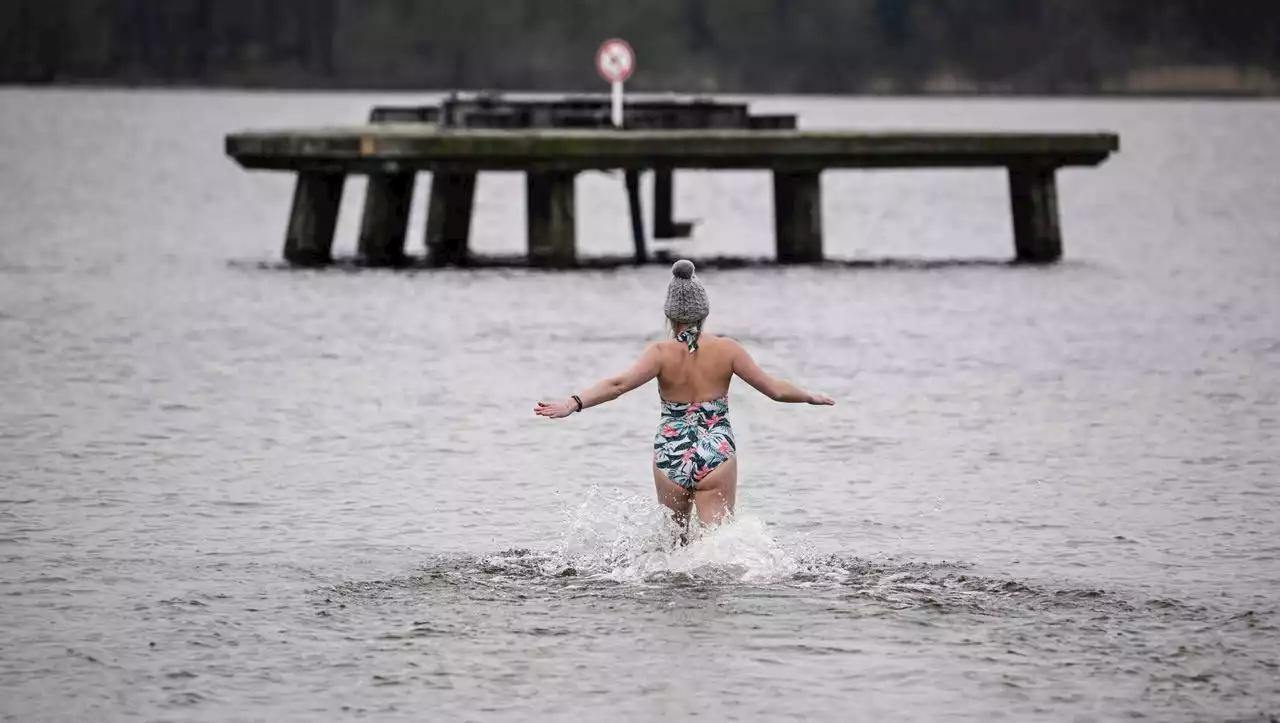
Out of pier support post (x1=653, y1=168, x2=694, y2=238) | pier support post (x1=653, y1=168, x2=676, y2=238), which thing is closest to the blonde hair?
pier support post (x1=653, y1=168, x2=676, y2=238)

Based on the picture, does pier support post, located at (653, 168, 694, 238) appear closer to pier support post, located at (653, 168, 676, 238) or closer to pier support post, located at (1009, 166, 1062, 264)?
pier support post, located at (653, 168, 676, 238)

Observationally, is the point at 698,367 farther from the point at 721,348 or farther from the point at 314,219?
the point at 314,219

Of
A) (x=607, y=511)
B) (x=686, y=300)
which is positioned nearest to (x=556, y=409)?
(x=686, y=300)

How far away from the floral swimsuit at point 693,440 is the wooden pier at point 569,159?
60.9 feet

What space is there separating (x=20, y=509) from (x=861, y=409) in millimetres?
7590

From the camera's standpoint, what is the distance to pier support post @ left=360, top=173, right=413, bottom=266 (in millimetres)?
32594

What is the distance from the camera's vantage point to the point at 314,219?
32562 millimetres

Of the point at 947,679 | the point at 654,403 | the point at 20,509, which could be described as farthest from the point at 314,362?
the point at 947,679

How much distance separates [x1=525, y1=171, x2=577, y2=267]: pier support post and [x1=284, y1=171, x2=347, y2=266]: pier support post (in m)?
2.65

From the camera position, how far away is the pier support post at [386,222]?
107ft

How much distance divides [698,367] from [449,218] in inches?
938

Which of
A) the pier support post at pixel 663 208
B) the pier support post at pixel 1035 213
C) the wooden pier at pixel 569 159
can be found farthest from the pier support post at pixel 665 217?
the pier support post at pixel 1035 213

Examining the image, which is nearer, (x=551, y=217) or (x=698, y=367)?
(x=698, y=367)

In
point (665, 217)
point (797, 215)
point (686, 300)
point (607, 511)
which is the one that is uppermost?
point (665, 217)
